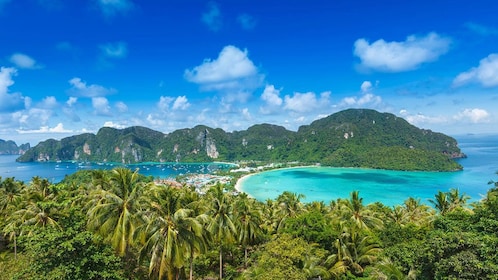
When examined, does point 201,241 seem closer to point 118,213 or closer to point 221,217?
point 118,213

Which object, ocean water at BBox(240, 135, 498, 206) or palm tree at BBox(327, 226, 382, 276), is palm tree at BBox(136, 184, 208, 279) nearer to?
palm tree at BBox(327, 226, 382, 276)

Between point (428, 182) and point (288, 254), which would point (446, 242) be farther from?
point (428, 182)

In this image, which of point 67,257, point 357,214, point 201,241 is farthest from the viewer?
point 357,214

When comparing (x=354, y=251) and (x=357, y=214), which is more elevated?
(x=357, y=214)

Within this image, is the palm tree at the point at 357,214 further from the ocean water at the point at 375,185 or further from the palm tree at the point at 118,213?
the ocean water at the point at 375,185

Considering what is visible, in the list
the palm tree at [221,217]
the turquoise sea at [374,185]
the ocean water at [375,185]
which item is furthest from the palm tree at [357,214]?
the ocean water at [375,185]

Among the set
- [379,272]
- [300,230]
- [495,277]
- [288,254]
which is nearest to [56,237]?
[288,254]

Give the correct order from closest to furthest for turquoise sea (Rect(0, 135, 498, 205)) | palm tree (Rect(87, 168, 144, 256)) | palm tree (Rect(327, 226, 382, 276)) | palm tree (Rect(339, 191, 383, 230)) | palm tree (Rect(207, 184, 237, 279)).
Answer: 1. palm tree (Rect(87, 168, 144, 256))
2. palm tree (Rect(327, 226, 382, 276))
3. palm tree (Rect(207, 184, 237, 279))
4. palm tree (Rect(339, 191, 383, 230))
5. turquoise sea (Rect(0, 135, 498, 205))

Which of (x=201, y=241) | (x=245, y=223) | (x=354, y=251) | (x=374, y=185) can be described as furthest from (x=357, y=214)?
(x=374, y=185)

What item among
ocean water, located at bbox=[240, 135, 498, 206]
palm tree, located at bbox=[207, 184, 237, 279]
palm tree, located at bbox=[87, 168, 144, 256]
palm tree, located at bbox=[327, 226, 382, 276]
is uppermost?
palm tree, located at bbox=[87, 168, 144, 256]

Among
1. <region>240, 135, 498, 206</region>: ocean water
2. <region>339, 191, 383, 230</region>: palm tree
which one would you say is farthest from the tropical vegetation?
<region>240, 135, 498, 206</region>: ocean water
